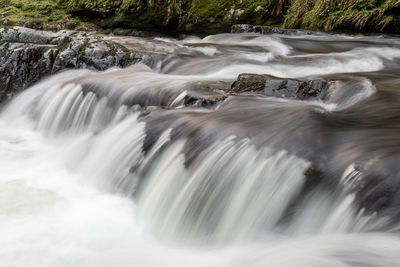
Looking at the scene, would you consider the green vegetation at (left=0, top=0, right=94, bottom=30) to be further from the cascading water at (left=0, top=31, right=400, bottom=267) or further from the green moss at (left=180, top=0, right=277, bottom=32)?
the cascading water at (left=0, top=31, right=400, bottom=267)

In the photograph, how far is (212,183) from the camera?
3.05 meters

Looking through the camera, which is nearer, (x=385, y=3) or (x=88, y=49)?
(x=88, y=49)

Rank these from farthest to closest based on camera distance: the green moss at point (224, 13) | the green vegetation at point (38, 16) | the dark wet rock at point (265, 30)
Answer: the green vegetation at point (38, 16)
the green moss at point (224, 13)
the dark wet rock at point (265, 30)

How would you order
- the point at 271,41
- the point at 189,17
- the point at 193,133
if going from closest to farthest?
the point at 193,133 → the point at 271,41 → the point at 189,17

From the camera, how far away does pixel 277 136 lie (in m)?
3.08

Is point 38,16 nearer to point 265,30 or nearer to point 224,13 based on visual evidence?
point 224,13

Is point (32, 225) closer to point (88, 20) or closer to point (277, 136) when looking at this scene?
point (277, 136)

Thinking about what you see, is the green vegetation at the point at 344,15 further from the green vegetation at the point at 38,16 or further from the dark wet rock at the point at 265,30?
the green vegetation at the point at 38,16

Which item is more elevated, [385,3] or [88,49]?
[385,3]

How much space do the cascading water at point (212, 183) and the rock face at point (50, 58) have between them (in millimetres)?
1743

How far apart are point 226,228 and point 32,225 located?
148cm

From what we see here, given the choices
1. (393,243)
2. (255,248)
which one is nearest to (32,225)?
(255,248)

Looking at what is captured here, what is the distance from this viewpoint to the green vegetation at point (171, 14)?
10398mm

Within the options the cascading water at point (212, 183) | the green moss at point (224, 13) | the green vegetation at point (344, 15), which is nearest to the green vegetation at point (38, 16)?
the green moss at point (224, 13)
